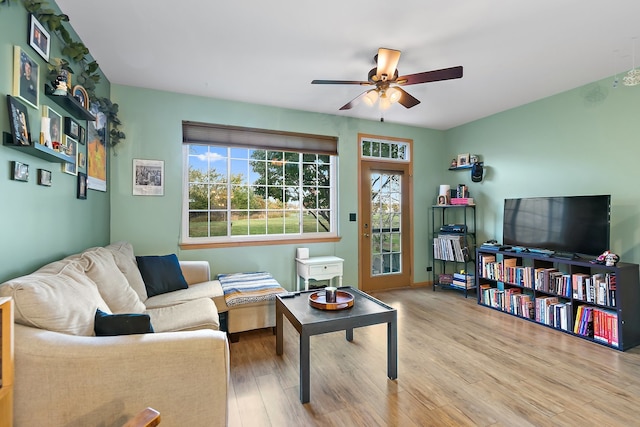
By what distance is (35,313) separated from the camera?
1271mm

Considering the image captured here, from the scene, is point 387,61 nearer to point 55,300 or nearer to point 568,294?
point 55,300

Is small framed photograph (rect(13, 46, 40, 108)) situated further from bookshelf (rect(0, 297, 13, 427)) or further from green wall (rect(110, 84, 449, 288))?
green wall (rect(110, 84, 449, 288))

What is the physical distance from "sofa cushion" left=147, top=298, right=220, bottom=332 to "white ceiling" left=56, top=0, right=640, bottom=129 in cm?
213

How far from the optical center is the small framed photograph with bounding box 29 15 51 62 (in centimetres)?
171

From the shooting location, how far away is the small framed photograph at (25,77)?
157 centimetres

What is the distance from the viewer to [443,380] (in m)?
2.13

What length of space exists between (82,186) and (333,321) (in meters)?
2.27

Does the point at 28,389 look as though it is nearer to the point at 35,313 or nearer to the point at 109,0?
the point at 35,313

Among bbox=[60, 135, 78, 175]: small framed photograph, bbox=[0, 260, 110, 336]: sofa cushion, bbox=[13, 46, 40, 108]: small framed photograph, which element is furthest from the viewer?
bbox=[60, 135, 78, 175]: small framed photograph

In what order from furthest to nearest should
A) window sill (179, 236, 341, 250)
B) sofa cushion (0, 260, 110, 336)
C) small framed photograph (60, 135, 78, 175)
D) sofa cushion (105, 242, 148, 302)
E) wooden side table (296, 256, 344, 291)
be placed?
wooden side table (296, 256, 344, 291) → window sill (179, 236, 341, 250) → sofa cushion (105, 242, 148, 302) → small framed photograph (60, 135, 78, 175) → sofa cushion (0, 260, 110, 336)

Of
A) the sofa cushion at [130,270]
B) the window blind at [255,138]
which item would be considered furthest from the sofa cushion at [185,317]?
the window blind at [255,138]

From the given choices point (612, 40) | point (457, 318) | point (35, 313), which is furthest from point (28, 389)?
point (612, 40)

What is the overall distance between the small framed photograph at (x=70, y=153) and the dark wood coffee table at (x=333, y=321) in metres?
1.85

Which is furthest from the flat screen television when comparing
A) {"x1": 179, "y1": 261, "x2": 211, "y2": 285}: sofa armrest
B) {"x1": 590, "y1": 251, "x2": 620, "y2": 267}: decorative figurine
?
{"x1": 179, "y1": 261, "x2": 211, "y2": 285}: sofa armrest
